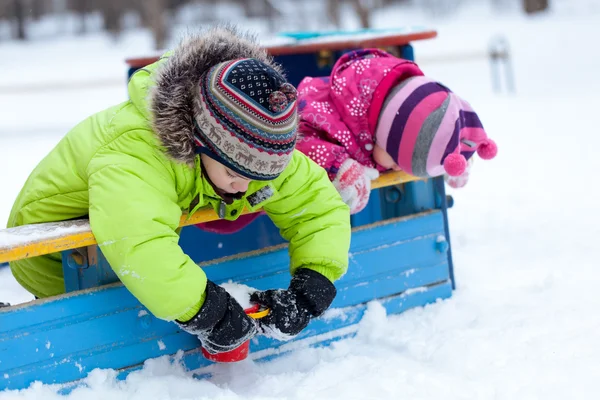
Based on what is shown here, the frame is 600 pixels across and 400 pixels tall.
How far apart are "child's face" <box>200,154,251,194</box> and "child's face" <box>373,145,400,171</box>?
0.65m

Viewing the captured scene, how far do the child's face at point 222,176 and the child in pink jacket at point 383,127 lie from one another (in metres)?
0.46

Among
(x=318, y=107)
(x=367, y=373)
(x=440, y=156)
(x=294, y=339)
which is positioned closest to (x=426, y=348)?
(x=367, y=373)

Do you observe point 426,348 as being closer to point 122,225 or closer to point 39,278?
point 122,225

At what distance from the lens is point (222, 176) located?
1825 millimetres

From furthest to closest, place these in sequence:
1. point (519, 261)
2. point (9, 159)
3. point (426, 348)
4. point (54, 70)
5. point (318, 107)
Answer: point (54, 70) → point (9, 159) → point (519, 261) → point (318, 107) → point (426, 348)

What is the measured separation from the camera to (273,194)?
197 cm

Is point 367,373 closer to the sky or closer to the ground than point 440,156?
closer to the ground

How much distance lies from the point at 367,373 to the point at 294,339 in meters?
0.27

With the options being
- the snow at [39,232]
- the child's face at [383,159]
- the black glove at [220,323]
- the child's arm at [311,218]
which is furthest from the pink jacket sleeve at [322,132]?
the snow at [39,232]

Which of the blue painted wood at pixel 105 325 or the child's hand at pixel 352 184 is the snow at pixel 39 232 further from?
the child's hand at pixel 352 184

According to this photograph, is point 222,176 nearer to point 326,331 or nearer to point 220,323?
point 220,323

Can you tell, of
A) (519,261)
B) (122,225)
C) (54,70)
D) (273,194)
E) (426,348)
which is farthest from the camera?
(54,70)

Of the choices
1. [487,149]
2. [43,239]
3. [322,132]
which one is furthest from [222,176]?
[487,149]

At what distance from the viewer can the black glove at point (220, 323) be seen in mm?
1721
